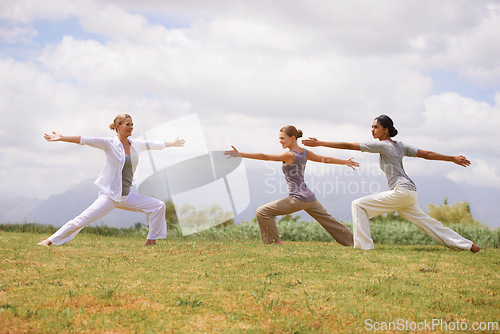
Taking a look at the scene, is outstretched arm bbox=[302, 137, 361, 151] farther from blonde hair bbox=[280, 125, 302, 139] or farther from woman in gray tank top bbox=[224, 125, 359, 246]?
blonde hair bbox=[280, 125, 302, 139]

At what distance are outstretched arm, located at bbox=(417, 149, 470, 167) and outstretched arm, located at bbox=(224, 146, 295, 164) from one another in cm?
264

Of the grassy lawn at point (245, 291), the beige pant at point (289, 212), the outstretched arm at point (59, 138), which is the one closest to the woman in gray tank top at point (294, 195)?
the beige pant at point (289, 212)

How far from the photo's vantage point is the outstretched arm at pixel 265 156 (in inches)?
356

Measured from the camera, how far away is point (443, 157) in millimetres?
9789

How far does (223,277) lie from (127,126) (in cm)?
435

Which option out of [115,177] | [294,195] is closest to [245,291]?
[294,195]

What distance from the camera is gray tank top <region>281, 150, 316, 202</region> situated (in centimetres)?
959

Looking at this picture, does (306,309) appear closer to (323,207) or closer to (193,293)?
(193,293)

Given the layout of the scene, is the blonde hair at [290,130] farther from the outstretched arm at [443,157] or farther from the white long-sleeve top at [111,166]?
the white long-sleeve top at [111,166]

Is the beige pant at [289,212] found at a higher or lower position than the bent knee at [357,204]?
lower

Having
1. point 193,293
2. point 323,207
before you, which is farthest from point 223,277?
point 323,207

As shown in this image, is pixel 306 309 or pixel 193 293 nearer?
pixel 306 309

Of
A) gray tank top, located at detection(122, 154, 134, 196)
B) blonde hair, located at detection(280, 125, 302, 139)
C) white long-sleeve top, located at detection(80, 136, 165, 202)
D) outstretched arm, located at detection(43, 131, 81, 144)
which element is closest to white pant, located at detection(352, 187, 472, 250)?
blonde hair, located at detection(280, 125, 302, 139)

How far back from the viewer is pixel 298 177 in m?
9.71
